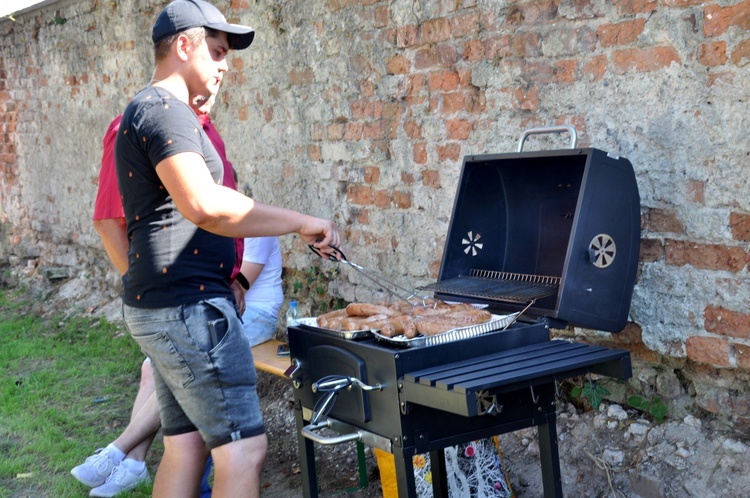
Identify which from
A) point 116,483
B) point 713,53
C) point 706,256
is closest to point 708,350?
point 706,256

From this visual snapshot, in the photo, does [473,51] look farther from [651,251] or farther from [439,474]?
[439,474]

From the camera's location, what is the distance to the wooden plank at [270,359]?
183 inches

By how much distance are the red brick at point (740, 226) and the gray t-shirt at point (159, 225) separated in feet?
6.02

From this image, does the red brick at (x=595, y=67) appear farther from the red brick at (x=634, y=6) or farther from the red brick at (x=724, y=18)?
the red brick at (x=724, y=18)

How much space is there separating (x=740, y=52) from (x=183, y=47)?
6.33 ft

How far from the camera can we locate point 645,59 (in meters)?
→ 3.50

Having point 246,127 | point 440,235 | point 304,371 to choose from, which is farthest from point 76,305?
point 304,371

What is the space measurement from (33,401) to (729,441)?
178 inches

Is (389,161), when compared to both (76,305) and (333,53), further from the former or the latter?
(76,305)

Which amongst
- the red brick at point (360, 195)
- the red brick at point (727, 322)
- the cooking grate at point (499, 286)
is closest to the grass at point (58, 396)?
the red brick at point (360, 195)

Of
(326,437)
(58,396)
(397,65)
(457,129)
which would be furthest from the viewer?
(58,396)

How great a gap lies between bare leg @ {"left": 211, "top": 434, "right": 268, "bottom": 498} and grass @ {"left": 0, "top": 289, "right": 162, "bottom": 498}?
159cm

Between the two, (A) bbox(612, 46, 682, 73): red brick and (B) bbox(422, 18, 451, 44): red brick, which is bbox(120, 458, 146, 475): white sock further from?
(A) bbox(612, 46, 682, 73): red brick


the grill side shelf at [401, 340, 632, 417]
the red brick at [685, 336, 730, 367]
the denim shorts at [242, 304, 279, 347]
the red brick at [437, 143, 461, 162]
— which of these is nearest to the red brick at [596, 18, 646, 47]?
the red brick at [437, 143, 461, 162]
